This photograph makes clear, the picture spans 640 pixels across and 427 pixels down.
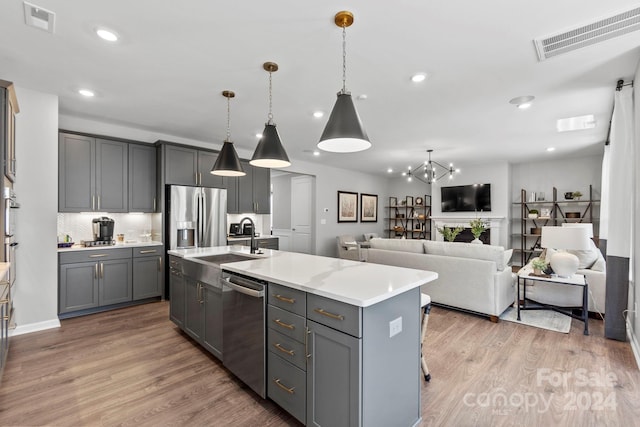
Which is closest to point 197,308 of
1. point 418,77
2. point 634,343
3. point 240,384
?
point 240,384

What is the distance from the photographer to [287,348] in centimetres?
185

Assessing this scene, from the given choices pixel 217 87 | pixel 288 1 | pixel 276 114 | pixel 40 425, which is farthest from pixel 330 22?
pixel 40 425

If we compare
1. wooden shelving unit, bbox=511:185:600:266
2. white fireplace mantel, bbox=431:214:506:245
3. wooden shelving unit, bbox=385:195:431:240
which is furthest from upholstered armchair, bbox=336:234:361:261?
wooden shelving unit, bbox=511:185:600:266

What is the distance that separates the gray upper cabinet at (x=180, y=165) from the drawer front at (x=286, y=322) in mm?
3480

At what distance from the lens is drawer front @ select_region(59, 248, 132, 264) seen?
371 centimetres

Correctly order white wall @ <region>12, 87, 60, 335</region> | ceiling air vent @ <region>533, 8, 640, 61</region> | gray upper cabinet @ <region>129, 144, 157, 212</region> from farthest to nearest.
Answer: gray upper cabinet @ <region>129, 144, 157, 212</region>, white wall @ <region>12, 87, 60, 335</region>, ceiling air vent @ <region>533, 8, 640, 61</region>

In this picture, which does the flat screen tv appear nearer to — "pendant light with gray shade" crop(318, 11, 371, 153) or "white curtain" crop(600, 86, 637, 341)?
"white curtain" crop(600, 86, 637, 341)

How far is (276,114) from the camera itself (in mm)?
4059

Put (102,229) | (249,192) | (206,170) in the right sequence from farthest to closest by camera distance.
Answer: (249,192) → (206,170) → (102,229)

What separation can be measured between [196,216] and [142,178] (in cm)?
94

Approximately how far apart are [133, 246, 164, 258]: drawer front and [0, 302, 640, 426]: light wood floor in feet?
3.75

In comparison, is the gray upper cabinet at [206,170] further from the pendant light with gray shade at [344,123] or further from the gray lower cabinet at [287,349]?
the gray lower cabinet at [287,349]

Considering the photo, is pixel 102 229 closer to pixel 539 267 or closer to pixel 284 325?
pixel 284 325

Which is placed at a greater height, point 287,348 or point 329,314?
point 329,314
